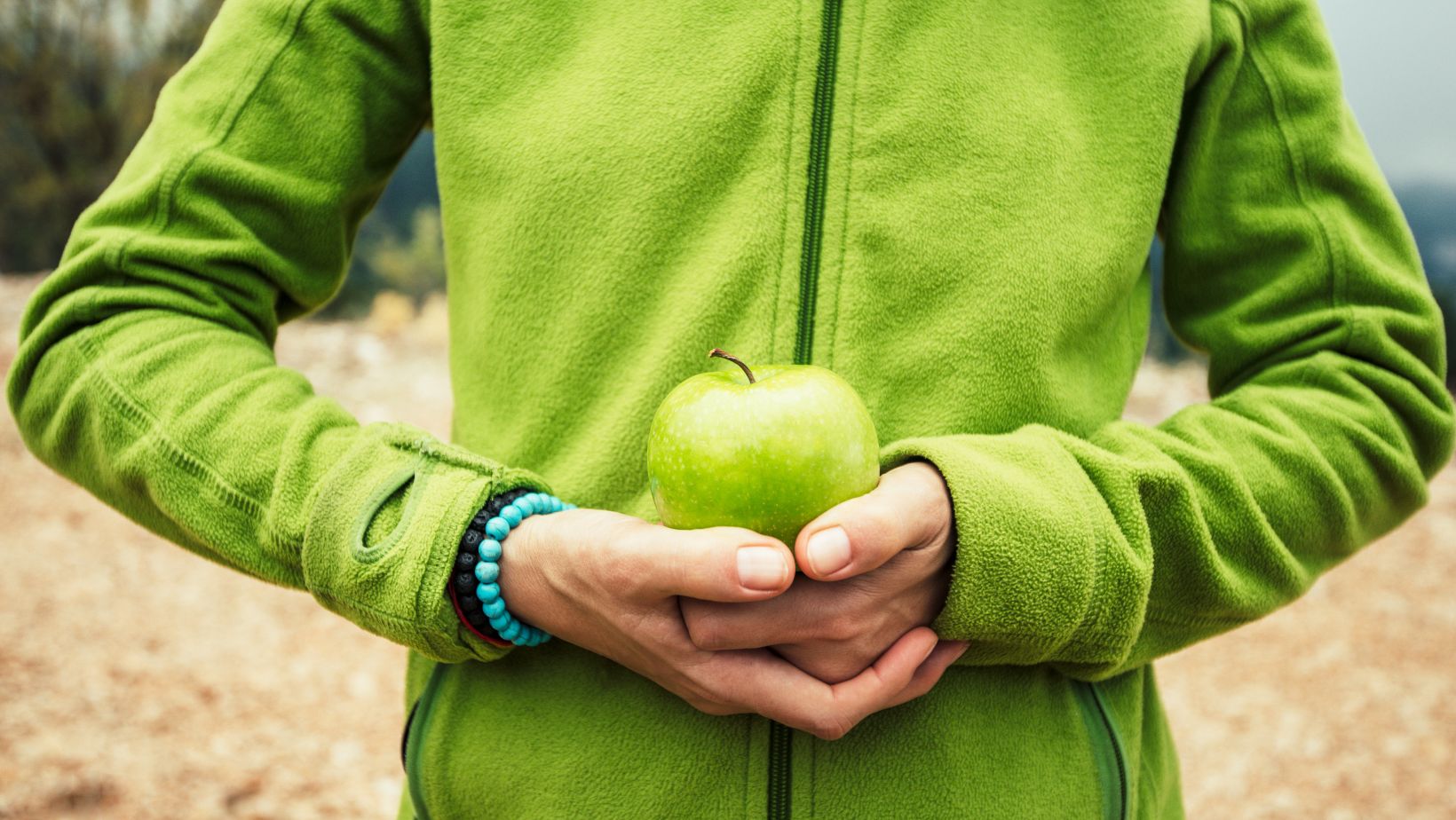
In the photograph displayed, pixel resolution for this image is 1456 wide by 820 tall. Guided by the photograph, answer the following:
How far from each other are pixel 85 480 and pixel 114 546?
513 centimetres

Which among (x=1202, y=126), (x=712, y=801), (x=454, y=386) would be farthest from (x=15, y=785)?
(x=1202, y=126)

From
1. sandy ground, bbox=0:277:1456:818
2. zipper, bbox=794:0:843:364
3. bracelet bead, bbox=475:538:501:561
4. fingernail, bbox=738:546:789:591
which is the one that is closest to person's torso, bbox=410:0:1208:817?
zipper, bbox=794:0:843:364

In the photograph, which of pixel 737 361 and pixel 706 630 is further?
pixel 737 361

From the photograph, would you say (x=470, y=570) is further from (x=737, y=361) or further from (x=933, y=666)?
(x=933, y=666)

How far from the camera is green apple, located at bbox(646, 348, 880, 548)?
1.29 meters

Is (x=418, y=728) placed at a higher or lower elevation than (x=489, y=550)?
lower

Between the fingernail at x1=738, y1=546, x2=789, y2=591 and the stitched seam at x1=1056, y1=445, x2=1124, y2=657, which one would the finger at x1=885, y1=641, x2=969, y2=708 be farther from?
the fingernail at x1=738, y1=546, x2=789, y2=591

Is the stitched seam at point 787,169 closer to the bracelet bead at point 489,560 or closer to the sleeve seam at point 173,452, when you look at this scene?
the bracelet bead at point 489,560

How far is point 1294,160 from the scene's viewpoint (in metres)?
1.59

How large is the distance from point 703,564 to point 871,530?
0.18m

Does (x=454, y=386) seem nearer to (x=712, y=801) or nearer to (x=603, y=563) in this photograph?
(x=603, y=563)

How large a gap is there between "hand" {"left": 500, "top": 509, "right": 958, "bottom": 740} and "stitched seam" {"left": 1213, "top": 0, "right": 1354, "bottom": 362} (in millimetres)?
789

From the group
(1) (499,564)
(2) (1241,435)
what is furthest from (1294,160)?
(1) (499,564)

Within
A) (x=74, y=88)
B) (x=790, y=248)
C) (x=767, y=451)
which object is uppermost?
(x=790, y=248)
